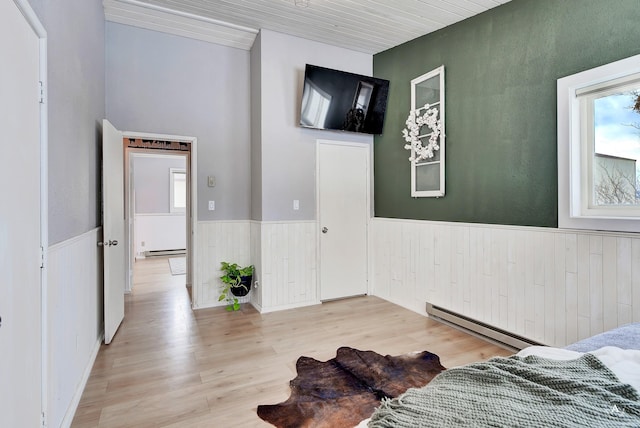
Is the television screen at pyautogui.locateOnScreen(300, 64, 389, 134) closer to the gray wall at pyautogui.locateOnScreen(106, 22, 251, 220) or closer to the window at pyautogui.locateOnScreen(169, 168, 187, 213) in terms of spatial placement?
the gray wall at pyautogui.locateOnScreen(106, 22, 251, 220)

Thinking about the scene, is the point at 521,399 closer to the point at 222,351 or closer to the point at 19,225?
the point at 19,225

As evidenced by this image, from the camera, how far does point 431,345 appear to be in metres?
2.87

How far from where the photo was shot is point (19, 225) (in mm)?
1238

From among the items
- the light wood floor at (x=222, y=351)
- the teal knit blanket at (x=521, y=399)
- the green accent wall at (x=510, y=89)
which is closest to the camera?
the teal knit blanket at (x=521, y=399)

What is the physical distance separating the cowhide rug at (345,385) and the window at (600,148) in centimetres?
155

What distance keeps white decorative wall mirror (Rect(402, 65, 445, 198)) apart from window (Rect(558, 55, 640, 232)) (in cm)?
113

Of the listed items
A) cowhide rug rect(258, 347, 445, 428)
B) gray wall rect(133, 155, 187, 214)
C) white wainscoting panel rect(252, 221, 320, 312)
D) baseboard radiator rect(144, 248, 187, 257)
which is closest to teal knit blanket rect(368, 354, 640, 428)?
cowhide rug rect(258, 347, 445, 428)

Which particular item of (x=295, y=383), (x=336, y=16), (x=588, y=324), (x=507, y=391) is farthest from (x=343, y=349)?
(x=336, y=16)

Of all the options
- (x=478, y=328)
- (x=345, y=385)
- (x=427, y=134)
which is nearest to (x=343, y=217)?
(x=427, y=134)

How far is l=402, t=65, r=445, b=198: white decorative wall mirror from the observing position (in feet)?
11.4

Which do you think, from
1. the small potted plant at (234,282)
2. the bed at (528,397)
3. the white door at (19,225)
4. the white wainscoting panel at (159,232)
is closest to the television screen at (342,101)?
the small potted plant at (234,282)

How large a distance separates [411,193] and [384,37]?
182 centimetres

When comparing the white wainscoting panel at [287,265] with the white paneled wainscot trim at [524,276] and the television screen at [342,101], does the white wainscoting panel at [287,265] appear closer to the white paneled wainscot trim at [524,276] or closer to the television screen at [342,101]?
the white paneled wainscot trim at [524,276]

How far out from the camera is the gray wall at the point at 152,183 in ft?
25.7
